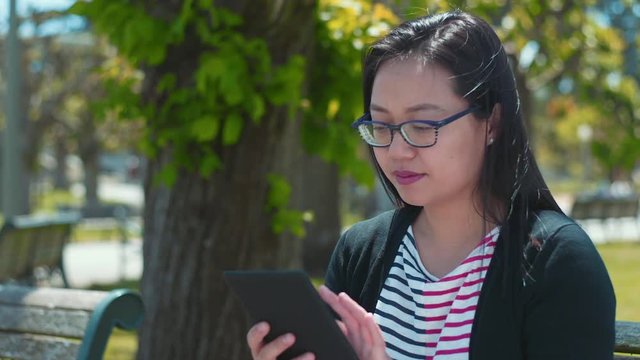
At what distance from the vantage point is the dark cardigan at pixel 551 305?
183 centimetres

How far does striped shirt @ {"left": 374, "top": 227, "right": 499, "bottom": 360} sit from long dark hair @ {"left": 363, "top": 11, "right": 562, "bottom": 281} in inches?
2.8

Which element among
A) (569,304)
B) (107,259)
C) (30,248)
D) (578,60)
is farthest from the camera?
(107,259)

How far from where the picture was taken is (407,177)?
2.02 meters

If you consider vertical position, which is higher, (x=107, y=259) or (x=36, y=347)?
(x=36, y=347)

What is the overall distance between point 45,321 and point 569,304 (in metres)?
1.85

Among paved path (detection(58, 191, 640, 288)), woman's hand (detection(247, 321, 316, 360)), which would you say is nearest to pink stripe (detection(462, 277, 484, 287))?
woman's hand (detection(247, 321, 316, 360))

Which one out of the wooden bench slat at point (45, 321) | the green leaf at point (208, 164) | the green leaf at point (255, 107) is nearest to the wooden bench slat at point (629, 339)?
the wooden bench slat at point (45, 321)

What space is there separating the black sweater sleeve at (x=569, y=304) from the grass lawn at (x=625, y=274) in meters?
3.45

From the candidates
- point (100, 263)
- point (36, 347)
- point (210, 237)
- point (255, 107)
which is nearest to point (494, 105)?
point (36, 347)

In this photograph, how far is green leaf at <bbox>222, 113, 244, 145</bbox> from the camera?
399 centimetres

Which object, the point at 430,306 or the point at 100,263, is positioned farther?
the point at 100,263

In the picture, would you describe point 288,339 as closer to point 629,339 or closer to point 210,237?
point 629,339

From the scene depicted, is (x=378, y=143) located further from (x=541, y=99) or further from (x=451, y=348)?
(x=541, y=99)

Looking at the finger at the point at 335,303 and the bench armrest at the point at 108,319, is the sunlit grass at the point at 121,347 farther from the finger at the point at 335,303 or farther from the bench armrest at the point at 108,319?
the finger at the point at 335,303
